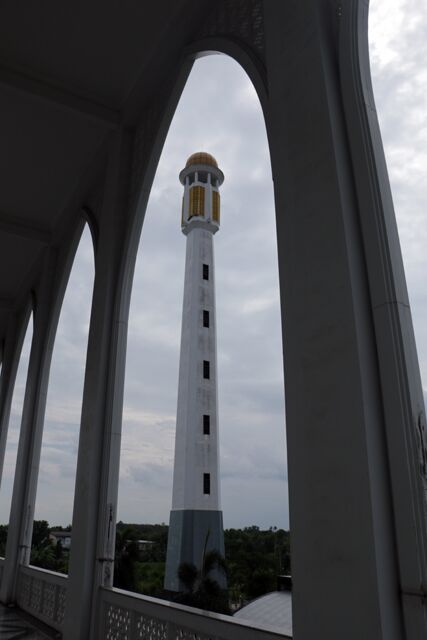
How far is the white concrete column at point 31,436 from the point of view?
6.59 meters

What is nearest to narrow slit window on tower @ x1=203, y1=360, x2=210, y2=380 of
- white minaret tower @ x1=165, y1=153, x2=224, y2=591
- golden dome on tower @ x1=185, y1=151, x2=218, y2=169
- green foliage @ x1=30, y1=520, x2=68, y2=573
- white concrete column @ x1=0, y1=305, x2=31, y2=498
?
white minaret tower @ x1=165, y1=153, x2=224, y2=591

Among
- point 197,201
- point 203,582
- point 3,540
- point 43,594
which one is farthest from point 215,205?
point 43,594

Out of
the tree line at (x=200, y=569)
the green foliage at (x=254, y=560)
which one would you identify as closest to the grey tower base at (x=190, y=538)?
the tree line at (x=200, y=569)

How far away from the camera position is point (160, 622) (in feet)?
10.1

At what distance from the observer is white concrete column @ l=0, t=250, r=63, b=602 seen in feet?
21.6

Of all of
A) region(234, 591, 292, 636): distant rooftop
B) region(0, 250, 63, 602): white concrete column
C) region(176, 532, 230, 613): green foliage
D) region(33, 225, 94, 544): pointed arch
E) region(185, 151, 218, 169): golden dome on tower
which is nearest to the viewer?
region(0, 250, 63, 602): white concrete column

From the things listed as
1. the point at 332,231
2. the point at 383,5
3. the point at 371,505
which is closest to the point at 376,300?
the point at 332,231

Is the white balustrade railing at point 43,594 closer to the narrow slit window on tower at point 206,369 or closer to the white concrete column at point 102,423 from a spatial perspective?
the white concrete column at point 102,423

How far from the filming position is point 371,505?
63.2 inches

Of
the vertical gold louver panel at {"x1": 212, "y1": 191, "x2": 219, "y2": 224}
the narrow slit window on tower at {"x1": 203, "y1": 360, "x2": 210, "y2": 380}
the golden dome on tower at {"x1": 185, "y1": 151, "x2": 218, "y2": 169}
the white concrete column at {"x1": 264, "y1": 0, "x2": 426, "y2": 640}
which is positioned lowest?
the white concrete column at {"x1": 264, "y1": 0, "x2": 426, "y2": 640}

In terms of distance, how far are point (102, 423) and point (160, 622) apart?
1732 mm

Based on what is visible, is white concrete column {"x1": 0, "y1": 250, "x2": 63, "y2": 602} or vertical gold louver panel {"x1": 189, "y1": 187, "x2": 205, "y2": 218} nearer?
white concrete column {"x1": 0, "y1": 250, "x2": 63, "y2": 602}

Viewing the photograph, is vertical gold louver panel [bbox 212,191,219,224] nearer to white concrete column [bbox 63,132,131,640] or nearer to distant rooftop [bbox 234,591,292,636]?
distant rooftop [bbox 234,591,292,636]

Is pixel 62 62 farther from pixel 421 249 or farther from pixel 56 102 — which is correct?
pixel 421 249
